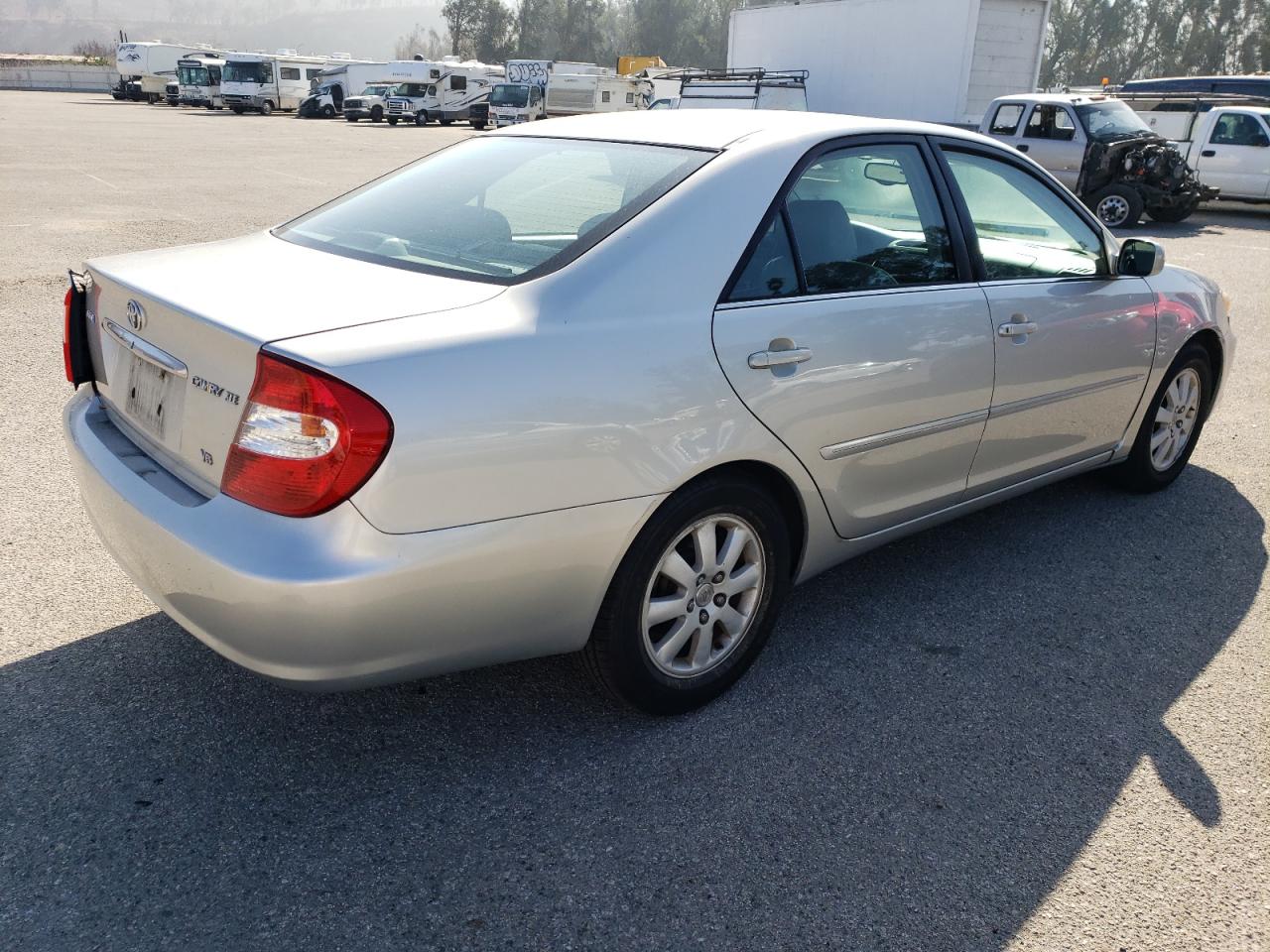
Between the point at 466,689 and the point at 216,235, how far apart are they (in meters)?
9.41

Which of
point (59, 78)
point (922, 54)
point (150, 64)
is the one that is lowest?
point (59, 78)

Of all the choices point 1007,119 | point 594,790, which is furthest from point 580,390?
point 1007,119

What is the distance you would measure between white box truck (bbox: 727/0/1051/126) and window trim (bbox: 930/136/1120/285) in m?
15.8

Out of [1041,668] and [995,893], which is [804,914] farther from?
[1041,668]

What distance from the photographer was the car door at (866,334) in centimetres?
288

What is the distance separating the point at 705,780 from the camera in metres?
2.72

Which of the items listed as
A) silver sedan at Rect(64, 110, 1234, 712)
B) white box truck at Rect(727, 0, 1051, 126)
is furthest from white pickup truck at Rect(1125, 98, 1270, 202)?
silver sedan at Rect(64, 110, 1234, 712)

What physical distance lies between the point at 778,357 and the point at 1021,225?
1.61 meters

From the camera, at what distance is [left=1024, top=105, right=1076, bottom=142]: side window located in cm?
1509

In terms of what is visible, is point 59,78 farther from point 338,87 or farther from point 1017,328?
point 1017,328

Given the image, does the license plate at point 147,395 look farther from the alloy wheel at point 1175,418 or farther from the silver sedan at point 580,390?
the alloy wheel at point 1175,418

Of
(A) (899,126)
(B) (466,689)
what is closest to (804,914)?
(B) (466,689)

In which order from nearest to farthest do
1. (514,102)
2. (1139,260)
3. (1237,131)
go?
(1139,260), (1237,131), (514,102)

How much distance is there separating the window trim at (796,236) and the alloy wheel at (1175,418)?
165 cm
